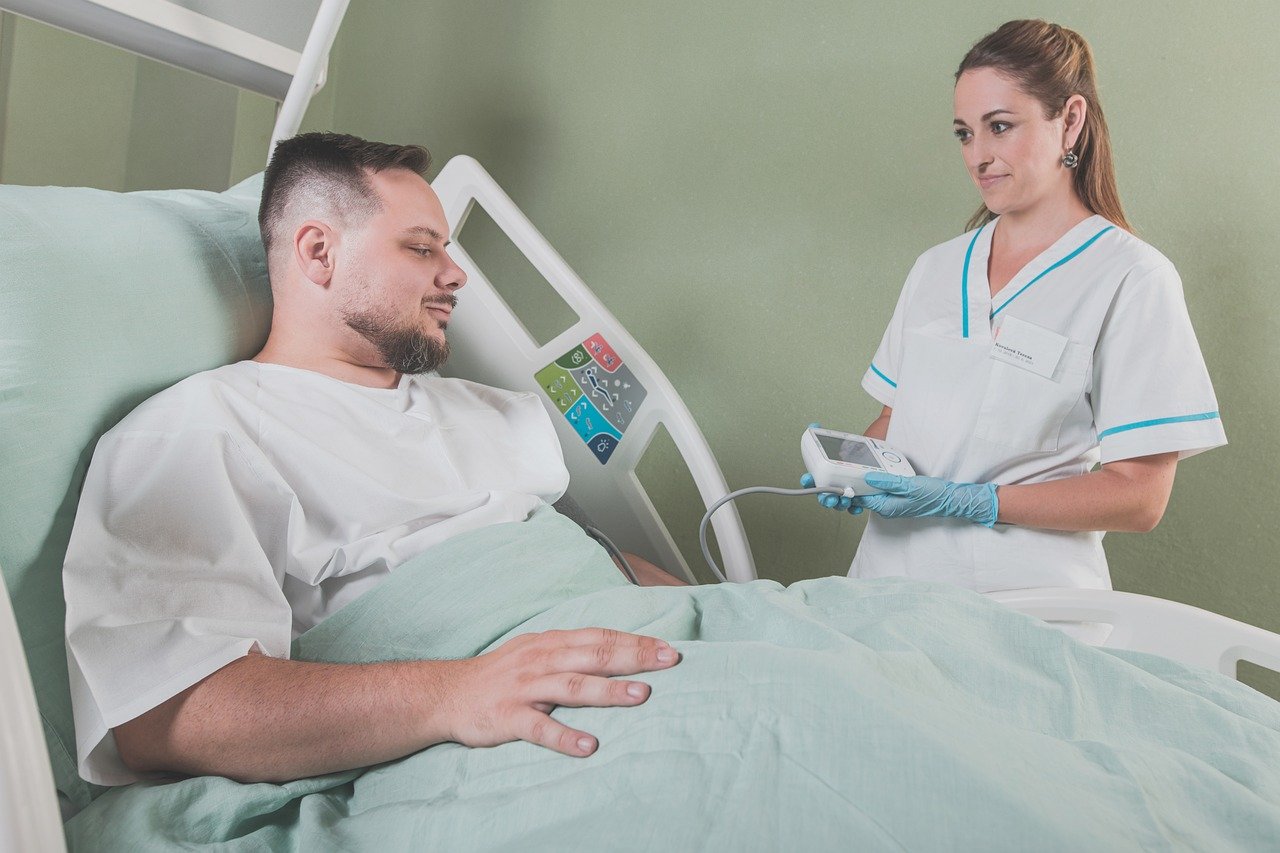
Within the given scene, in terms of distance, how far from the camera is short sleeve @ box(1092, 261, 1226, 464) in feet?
4.75

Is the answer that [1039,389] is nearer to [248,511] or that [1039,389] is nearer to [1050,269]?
[1050,269]

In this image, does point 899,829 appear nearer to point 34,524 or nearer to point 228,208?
point 34,524

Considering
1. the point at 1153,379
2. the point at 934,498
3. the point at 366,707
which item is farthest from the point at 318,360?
the point at 1153,379

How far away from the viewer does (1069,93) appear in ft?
5.13

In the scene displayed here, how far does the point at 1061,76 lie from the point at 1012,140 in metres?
0.12

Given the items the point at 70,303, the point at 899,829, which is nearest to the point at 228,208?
the point at 70,303

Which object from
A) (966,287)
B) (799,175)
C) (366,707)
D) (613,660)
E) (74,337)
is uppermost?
(799,175)

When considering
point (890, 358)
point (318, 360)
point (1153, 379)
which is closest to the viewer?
point (318, 360)

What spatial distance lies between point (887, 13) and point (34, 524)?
1909mm

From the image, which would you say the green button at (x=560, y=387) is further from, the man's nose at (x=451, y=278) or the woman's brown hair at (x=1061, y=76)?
the woman's brown hair at (x=1061, y=76)

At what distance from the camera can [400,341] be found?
1.38 m

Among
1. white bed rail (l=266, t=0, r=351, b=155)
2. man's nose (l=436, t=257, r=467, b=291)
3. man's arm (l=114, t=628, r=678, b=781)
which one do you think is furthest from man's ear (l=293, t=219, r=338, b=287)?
man's arm (l=114, t=628, r=678, b=781)

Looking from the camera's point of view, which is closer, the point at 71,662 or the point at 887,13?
the point at 71,662

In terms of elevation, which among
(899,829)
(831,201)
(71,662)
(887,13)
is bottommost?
(71,662)
